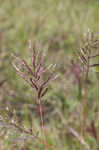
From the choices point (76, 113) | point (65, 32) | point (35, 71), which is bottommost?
point (76, 113)

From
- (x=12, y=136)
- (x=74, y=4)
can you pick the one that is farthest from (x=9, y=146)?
(x=74, y=4)

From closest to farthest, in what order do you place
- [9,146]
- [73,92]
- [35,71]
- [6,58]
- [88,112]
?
[35,71], [9,146], [88,112], [73,92], [6,58]

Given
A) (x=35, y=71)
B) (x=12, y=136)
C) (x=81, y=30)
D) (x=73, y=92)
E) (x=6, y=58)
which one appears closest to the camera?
(x=35, y=71)

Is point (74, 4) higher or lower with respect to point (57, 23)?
higher


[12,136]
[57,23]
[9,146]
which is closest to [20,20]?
[57,23]

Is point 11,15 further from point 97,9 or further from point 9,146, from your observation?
point 9,146

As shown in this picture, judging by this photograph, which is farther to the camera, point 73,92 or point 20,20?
point 20,20

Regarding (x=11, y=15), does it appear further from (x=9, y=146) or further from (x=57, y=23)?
(x=9, y=146)
